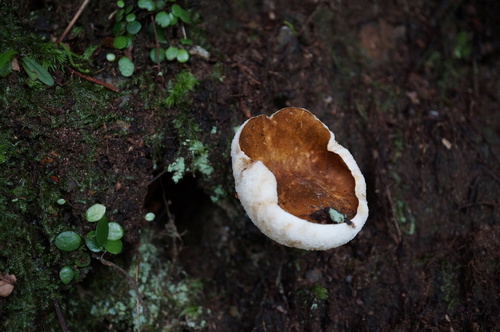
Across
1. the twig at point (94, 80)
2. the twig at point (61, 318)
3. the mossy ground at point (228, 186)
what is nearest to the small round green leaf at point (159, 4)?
the mossy ground at point (228, 186)

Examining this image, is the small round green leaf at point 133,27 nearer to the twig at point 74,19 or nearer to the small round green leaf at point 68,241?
the twig at point 74,19

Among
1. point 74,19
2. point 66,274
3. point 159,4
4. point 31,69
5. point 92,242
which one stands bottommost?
point 66,274

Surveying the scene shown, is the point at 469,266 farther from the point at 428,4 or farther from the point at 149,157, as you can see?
the point at 428,4

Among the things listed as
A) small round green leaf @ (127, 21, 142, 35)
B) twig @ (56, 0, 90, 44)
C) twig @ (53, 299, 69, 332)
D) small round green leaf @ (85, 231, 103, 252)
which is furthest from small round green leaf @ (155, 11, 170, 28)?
twig @ (53, 299, 69, 332)

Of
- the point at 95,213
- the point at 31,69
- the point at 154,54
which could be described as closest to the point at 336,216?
the point at 95,213

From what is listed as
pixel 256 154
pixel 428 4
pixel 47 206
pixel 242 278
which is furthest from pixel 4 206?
pixel 428 4

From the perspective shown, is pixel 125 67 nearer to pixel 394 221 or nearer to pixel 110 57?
pixel 110 57
